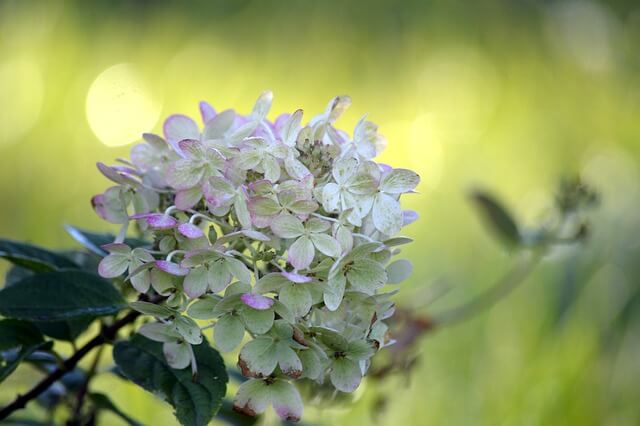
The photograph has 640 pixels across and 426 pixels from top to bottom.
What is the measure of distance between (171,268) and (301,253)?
0.27 feet

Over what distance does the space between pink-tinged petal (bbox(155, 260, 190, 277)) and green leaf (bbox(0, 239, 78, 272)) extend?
0.20m

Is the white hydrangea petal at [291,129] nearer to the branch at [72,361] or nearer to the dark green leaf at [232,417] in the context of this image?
the branch at [72,361]

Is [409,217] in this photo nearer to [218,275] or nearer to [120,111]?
[218,275]

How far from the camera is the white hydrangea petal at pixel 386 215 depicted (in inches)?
22.9

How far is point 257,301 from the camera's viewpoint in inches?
21.0

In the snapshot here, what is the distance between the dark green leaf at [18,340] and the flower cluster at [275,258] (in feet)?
0.46

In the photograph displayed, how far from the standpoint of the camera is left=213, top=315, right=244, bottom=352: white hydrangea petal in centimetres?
57

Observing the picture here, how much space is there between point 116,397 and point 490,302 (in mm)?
693

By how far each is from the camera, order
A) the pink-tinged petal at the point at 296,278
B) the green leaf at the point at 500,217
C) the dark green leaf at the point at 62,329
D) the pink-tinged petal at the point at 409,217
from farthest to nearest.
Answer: the green leaf at the point at 500,217 < the dark green leaf at the point at 62,329 < the pink-tinged petal at the point at 409,217 < the pink-tinged petal at the point at 296,278

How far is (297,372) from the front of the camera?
22.1 inches

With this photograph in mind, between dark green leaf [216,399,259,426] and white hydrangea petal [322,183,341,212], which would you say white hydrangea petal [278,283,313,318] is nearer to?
white hydrangea petal [322,183,341,212]

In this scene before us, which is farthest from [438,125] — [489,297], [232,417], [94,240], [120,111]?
[94,240]

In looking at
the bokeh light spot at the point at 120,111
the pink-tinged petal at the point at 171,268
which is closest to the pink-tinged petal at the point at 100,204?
the pink-tinged petal at the point at 171,268

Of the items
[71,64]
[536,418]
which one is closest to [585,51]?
[71,64]
